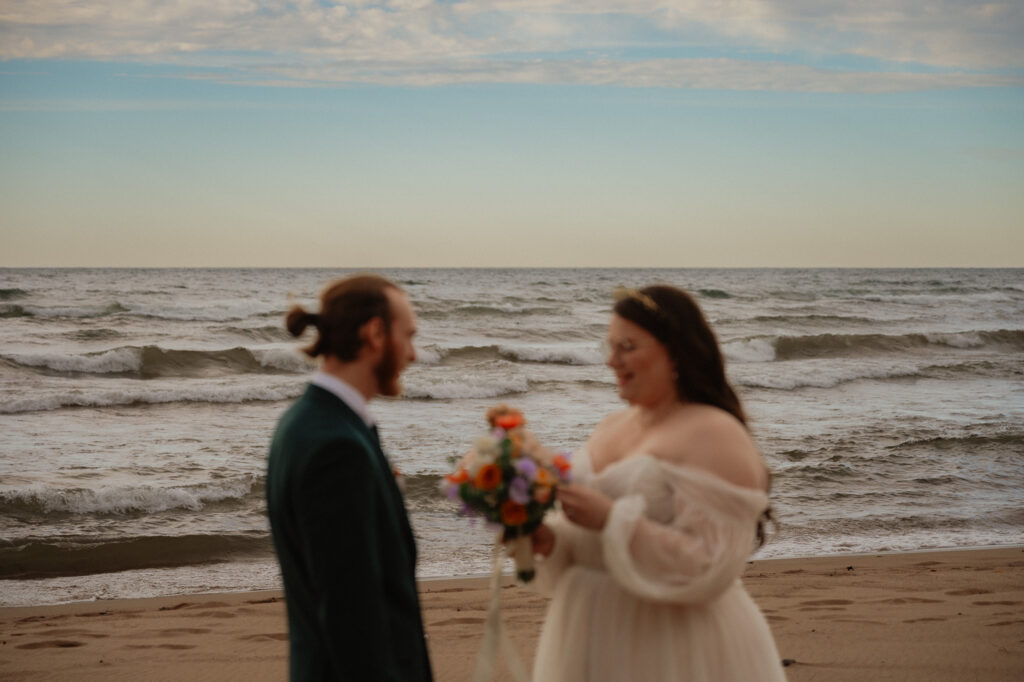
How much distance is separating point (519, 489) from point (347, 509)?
609mm

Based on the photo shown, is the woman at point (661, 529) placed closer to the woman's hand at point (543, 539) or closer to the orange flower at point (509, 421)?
the woman's hand at point (543, 539)

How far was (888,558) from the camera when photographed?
802 centimetres

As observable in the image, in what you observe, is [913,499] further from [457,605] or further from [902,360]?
[902,360]

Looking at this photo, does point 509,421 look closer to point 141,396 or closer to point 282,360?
point 141,396

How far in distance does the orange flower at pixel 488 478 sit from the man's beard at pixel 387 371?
1.15 ft

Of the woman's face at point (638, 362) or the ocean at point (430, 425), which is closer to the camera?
the woman's face at point (638, 362)

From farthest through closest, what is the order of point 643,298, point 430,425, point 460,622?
point 430,425, point 460,622, point 643,298

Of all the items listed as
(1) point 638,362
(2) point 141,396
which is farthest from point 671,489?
(2) point 141,396

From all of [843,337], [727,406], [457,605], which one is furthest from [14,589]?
[843,337]

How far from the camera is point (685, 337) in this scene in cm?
303

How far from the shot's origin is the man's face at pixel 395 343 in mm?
2475

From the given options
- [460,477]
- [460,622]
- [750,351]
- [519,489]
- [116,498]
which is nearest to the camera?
[519,489]

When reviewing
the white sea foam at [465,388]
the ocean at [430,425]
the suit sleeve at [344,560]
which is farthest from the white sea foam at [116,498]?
the white sea foam at [465,388]

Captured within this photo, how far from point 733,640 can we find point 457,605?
4.09 meters
